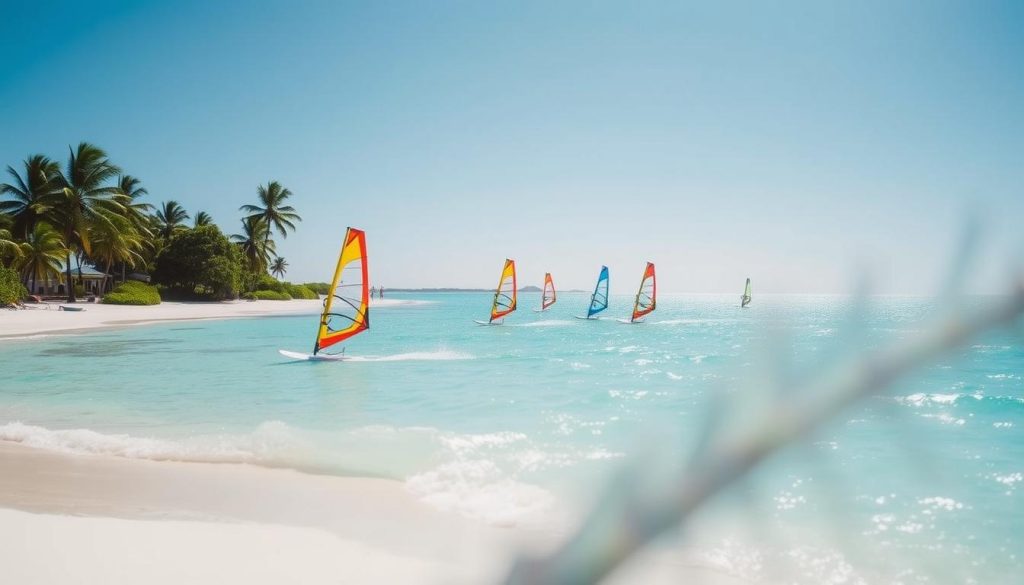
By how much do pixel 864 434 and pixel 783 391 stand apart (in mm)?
10594

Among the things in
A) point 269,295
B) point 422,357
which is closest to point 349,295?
point 422,357

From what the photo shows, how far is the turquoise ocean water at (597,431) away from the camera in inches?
45.8

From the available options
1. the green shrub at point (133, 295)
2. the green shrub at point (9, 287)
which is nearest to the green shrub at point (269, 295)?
the green shrub at point (133, 295)

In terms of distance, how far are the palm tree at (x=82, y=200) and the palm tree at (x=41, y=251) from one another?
827 mm

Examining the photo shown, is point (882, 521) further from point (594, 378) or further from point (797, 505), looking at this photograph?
point (594, 378)

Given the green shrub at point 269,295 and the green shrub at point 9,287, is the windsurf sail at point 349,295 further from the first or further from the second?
the green shrub at point 269,295

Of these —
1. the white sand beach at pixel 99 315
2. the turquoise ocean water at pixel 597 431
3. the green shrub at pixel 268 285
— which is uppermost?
the green shrub at pixel 268 285

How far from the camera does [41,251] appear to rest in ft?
142

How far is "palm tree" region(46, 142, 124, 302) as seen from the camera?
45.0 metres

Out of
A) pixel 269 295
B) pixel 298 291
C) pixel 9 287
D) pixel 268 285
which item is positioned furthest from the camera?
pixel 298 291

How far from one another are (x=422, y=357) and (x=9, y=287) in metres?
31.9

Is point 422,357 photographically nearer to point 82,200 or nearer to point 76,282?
point 82,200

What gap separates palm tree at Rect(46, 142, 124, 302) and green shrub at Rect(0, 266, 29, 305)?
621 cm

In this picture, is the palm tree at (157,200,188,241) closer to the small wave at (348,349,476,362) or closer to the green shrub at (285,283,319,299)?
the green shrub at (285,283,319,299)
